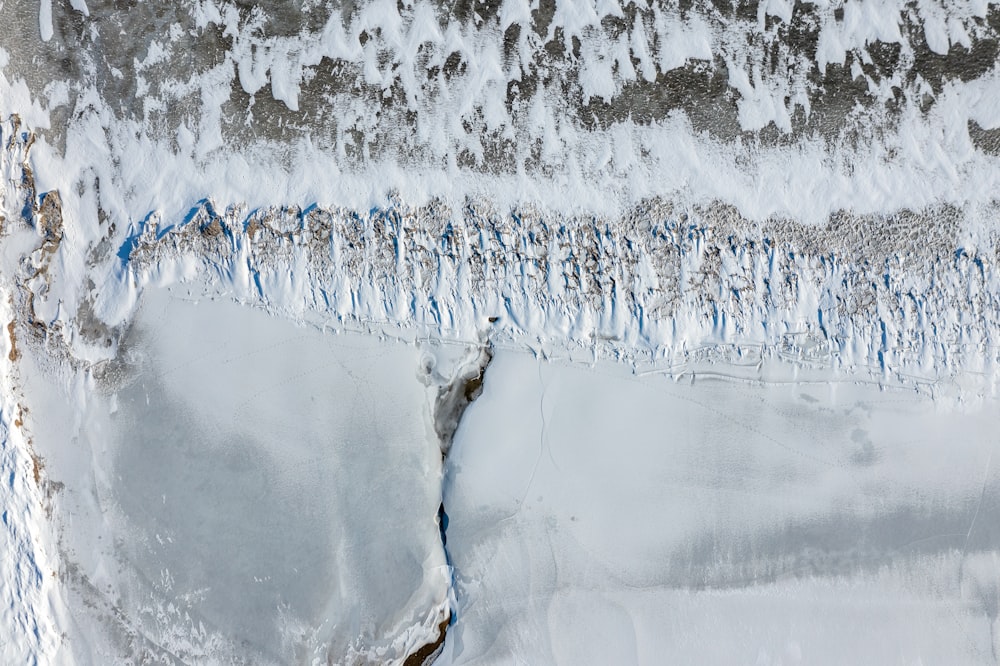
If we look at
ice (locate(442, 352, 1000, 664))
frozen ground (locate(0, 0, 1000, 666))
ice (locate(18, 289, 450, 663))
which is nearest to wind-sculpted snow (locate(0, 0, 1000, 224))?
frozen ground (locate(0, 0, 1000, 666))

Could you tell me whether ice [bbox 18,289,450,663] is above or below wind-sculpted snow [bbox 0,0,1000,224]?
below

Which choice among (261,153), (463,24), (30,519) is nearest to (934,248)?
(463,24)

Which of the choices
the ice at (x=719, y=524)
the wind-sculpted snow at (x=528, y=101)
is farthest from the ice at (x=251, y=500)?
the wind-sculpted snow at (x=528, y=101)

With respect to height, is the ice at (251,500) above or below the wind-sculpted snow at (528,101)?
below

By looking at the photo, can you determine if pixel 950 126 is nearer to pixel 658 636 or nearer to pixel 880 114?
pixel 880 114

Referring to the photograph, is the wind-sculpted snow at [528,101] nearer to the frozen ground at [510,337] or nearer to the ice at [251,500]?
the frozen ground at [510,337]

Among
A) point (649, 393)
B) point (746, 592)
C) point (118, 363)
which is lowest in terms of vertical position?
point (746, 592)

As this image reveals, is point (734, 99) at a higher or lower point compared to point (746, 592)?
higher

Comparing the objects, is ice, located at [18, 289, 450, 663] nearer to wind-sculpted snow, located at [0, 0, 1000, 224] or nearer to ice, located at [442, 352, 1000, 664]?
ice, located at [442, 352, 1000, 664]
